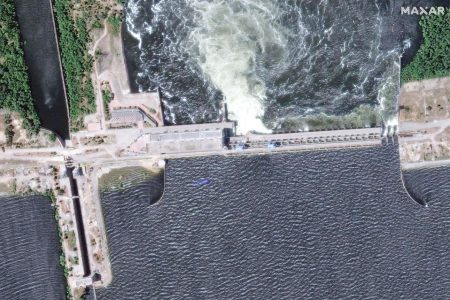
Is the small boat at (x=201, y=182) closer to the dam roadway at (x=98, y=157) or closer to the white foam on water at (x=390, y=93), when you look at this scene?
the dam roadway at (x=98, y=157)

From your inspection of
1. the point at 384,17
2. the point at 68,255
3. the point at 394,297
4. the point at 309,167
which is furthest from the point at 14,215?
the point at 384,17

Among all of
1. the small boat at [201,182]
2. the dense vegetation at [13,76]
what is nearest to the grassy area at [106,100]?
the dense vegetation at [13,76]

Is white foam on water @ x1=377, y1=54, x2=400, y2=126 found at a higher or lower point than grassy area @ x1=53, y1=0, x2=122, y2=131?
lower

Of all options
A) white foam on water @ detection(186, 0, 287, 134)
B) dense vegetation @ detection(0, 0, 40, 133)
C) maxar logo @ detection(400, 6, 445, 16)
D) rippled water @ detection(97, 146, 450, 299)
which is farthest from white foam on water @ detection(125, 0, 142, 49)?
maxar logo @ detection(400, 6, 445, 16)

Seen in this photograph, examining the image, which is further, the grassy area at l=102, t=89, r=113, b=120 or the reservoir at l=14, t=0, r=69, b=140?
the reservoir at l=14, t=0, r=69, b=140

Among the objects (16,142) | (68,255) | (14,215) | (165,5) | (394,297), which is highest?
(165,5)

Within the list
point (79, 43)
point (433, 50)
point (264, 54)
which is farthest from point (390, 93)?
point (79, 43)

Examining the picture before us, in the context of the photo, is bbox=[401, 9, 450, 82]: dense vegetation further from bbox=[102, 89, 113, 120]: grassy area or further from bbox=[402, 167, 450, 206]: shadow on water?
bbox=[102, 89, 113, 120]: grassy area

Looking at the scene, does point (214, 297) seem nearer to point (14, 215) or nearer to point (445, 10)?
point (14, 215)
